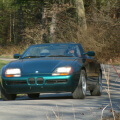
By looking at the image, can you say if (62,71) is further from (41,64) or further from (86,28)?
(86,28)

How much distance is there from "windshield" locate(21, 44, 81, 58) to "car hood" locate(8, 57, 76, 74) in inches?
23.3

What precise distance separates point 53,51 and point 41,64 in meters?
1.06

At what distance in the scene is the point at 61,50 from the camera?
12445mm

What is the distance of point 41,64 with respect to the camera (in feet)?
37.4

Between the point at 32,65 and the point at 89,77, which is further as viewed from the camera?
the point at 89,77

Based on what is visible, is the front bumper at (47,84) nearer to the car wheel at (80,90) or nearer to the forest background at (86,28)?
the car wheel at (80,90)

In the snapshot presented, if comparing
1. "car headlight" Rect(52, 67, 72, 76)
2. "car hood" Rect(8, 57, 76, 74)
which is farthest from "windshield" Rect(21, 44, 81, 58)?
"car headlight" Rect(52, 67, 72, 76)

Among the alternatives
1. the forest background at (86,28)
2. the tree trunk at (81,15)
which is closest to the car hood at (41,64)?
the forest background at (86,28)

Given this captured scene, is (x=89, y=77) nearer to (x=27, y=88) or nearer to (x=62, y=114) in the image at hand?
(x=27, y=88)

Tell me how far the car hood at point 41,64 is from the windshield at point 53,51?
1.94 feet

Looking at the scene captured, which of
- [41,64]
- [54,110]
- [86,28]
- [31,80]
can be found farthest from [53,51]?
[86,28]

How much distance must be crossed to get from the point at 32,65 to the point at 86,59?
1575mm

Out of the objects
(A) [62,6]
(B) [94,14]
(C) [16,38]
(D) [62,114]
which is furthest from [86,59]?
(C) [16,38]

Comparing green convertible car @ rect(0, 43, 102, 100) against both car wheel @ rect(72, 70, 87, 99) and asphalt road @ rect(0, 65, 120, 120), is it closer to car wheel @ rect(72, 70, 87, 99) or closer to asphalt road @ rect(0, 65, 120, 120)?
car wheel @ rect(72, 70, 87, 99)
